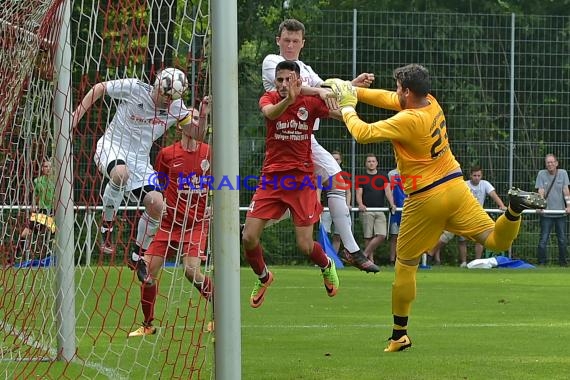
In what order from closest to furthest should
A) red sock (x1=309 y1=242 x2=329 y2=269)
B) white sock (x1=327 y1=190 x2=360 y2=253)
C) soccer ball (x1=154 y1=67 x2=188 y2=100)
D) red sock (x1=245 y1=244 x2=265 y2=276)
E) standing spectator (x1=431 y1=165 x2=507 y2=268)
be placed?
soccer ball (x1=154 y1=67 x2=188 y2=100) < red sock (x1=245 y1=244 x2=265 y2=276) < red sock (x1=309 y1=242 x2=329 y2=269) < white sock (x1=327 y1=190 x2=360 y2=253) < standing spectator (x1=431 y1=165 x2=507 y2=268)

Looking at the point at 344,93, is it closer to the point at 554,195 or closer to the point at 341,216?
the point at 341,216

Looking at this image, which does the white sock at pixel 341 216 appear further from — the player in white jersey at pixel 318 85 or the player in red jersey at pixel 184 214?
the player in red jersey at pixel 184 214

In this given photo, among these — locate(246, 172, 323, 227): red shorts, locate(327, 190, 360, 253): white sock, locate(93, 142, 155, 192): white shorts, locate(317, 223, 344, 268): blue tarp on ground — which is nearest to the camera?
locate(93, 142, 155, 192): white shorts

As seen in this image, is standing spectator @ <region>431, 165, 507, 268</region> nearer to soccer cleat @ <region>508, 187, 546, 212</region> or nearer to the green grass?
the green grass

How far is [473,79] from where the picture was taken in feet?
71.1

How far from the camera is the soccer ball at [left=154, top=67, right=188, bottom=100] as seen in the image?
23.2ft

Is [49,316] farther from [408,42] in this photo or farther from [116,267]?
[408,42]

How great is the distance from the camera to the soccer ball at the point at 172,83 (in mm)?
7078

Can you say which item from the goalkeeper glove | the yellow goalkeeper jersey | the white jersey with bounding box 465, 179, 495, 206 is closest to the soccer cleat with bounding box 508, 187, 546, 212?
the yellow goalkeeper jersey

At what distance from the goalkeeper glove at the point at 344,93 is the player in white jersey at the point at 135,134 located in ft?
4.82

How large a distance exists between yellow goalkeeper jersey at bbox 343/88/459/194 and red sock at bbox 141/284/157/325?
2.09 meters

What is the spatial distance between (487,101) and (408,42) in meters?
1.80

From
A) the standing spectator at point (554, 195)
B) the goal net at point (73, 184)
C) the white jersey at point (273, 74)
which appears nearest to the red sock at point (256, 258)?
the goal net at point (73, 184)

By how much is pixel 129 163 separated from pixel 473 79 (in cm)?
1314
